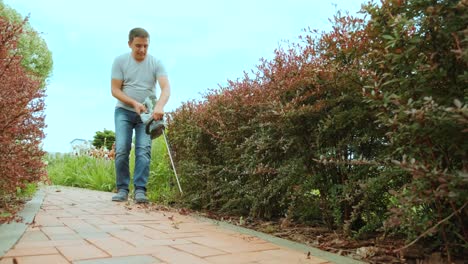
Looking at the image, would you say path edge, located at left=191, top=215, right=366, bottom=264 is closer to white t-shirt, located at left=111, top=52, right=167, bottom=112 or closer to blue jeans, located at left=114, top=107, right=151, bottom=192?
blue jeans, located at left=114, top=107, right=151, bottom=192

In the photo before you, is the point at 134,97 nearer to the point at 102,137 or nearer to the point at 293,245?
the point at 293,245

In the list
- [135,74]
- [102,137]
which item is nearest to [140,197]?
[135,74]

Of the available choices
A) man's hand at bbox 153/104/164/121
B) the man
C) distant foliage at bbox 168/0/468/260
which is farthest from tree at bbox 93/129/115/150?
distant foliage at bbox 168/0/468/260

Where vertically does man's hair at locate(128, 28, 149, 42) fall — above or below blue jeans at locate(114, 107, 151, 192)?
above

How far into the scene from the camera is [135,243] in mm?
2441

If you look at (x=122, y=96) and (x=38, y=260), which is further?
(x=122, y=96)

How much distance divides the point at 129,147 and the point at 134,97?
590 mm

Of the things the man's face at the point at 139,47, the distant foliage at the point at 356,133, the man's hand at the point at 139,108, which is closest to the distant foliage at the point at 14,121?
the man's hand at the point at 139,108

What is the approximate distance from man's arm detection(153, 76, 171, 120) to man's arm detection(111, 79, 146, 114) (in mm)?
177

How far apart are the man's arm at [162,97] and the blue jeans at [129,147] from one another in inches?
16.5

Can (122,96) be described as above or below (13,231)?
above

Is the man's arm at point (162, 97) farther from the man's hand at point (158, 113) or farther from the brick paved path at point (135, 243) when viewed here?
the brick paved path at point (135, 243)

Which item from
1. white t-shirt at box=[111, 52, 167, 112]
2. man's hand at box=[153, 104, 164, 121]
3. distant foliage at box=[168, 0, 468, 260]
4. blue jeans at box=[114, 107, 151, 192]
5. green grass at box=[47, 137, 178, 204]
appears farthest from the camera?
green grass at box=[47, 137, 178, 204]

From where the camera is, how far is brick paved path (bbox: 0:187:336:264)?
211 centimetres
